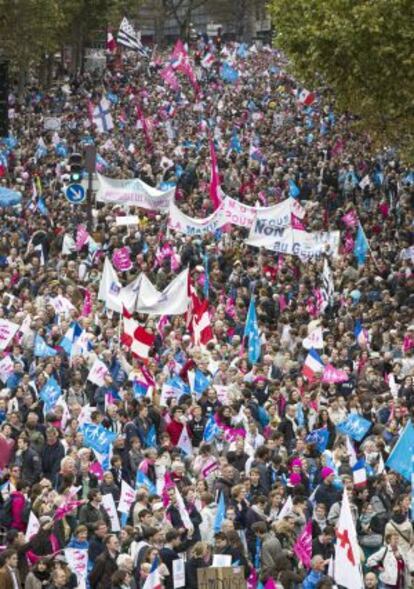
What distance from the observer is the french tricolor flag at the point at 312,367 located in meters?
25.6

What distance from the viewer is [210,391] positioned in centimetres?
2341

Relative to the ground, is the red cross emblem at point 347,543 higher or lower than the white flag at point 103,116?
higher

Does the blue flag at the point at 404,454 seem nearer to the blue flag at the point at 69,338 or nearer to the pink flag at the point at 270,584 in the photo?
the pink flag at the point at 270,584

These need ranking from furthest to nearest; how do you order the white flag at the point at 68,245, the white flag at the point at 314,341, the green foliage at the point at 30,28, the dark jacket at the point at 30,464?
the green foliage at the point at 30,28, the white flag at the point at 68,245, the white flag at the point at 314,341, the dark jacket at the point at 30,464

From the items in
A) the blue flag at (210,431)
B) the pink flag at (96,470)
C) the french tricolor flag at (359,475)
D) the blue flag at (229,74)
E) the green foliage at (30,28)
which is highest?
the french tricolor flag at (359,475)

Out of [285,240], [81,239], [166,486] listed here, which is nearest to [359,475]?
[166,486]

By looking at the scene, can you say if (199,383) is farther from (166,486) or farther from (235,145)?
(235,145)

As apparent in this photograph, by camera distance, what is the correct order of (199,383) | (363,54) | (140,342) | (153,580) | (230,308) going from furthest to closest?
1. (363,54)
2. (230,308)
3. (140,342)
4. (199,383)
5. (153,580)

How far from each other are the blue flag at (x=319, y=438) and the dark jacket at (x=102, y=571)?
5379 millimetres

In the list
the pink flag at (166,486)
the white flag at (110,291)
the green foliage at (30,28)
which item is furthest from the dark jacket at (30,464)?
the green foliage at (30,28)

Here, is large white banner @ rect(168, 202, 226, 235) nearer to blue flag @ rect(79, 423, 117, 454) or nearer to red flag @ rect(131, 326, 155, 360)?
red flag @ rect(131, 326, 155, 360)

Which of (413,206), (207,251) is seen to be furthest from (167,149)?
(207,251)

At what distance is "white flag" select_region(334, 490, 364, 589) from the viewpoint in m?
17.0

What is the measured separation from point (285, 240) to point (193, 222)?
195 cm
